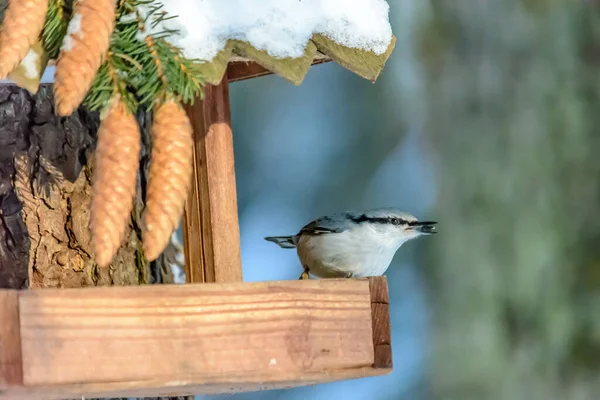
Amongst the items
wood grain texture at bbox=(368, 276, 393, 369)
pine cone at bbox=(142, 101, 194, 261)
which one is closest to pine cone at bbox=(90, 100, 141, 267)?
pine cone at bbox=(142, 101, 194, 261)

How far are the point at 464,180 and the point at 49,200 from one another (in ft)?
3.64

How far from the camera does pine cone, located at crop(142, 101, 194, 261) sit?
72cm

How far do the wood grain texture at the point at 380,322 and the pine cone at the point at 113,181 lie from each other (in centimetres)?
29

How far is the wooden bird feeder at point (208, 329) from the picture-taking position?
0.68 metres

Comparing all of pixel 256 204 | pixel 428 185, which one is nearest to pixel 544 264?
pixel 428 185

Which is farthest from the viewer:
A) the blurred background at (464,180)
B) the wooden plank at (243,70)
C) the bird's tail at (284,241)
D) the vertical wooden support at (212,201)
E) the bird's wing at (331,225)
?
the blurred background at (464,180)

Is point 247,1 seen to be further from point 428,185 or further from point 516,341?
point 516,341

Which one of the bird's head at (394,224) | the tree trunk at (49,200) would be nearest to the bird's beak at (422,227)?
the bird's head at (394,224)

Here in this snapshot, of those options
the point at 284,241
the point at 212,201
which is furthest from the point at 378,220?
the point at 212,201

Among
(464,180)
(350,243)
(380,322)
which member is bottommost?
(380,322)

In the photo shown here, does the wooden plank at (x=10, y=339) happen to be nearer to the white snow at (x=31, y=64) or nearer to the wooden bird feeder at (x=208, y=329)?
the wooden bird feeder at (x=208, y=329)

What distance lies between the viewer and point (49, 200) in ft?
3.84

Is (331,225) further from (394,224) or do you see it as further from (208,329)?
(208,329)

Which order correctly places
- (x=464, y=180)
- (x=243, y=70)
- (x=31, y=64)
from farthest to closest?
(x=464, y=180) < (x=243, y=70) < (x=31, y=64)
